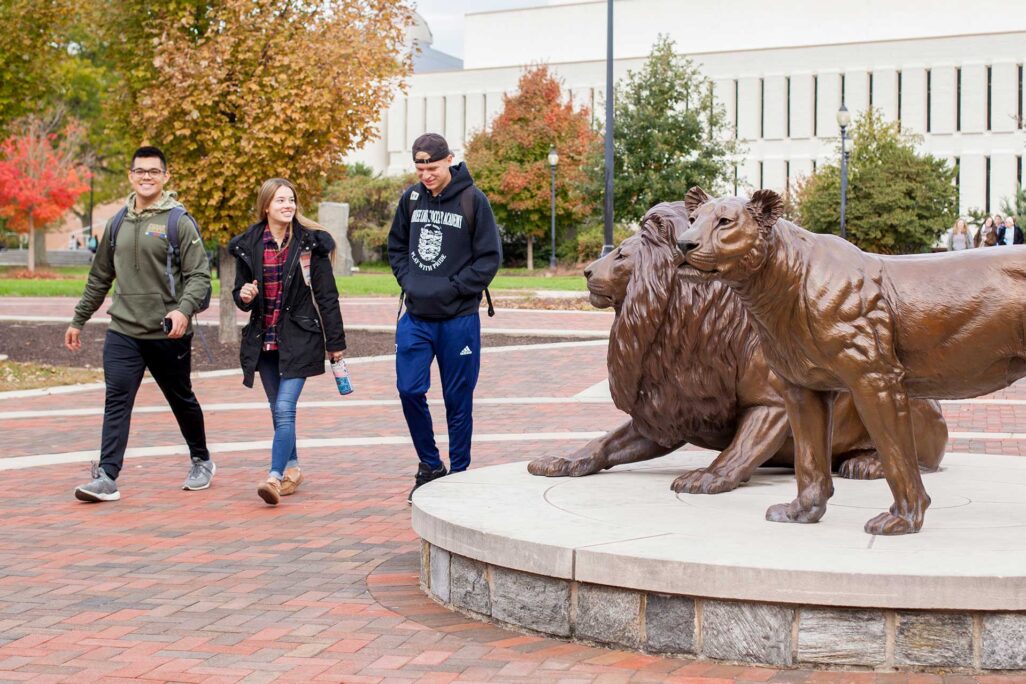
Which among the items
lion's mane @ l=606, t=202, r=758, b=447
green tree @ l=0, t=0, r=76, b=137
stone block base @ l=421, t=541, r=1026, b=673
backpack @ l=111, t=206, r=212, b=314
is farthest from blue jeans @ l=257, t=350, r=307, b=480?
green tree @ l=0, t=0, r=76, b=137

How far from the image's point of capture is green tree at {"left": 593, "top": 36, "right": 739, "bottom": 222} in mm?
39969

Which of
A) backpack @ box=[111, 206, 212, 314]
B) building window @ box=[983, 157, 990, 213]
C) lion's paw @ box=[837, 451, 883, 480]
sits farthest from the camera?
building window @ box=[983, 157, 990, 213]

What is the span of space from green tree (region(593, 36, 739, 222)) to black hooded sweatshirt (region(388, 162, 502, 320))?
33.1 m

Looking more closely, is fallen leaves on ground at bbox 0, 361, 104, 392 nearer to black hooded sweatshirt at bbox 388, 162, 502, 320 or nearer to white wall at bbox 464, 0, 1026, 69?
black hooded sweatshirt at bbox 388, 162, 502, 320

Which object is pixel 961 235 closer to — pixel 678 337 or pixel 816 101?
pixel 678 337

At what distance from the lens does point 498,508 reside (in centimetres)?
518

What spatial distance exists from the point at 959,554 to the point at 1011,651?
37 cm

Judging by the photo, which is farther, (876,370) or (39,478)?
(39,478)

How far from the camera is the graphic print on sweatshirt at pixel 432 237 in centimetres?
689

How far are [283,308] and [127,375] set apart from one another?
3.39ft

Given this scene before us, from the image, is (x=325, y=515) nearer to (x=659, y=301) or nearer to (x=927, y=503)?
(x=659, y=301)

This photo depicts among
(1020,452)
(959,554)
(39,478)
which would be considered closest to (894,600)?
(959,554)

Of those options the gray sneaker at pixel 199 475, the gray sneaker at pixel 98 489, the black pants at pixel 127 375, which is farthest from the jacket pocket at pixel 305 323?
the gray sneaker at pixel 98 489

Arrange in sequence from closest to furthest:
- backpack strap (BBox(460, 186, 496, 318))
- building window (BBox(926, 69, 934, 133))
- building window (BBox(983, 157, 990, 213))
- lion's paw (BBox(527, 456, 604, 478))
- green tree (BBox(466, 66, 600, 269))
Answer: lion's paw (BBox(527, 456, 604, 478)) → backpack strap (BBox(460, 186, 496, 318)) → green tree (BBox(466, 66, 600, 269)) → building window (BBox(983, 157, 990, 213)) → building window (BBox(926, 69, 934, 133))
